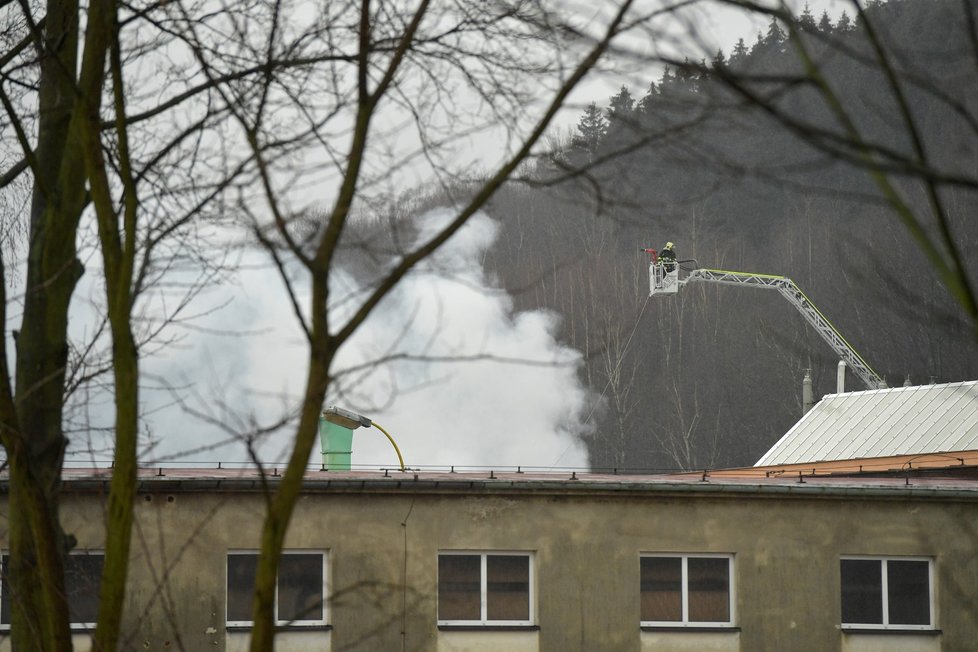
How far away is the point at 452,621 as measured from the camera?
1503cm

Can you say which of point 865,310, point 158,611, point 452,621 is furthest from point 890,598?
point 865,310

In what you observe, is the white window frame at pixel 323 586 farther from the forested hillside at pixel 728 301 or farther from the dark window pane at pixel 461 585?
the forested hillside at pixel 728 301

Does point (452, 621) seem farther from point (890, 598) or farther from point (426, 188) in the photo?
point (426, 188)

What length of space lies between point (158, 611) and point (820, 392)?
5632 centimetres

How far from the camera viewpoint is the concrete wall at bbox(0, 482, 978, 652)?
1446 centimetres

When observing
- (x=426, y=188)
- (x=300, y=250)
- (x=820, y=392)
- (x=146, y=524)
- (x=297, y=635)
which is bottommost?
(x=297, y=635)

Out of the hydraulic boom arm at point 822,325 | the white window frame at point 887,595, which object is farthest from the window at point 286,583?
the hydraulic boom arm at point 822,325

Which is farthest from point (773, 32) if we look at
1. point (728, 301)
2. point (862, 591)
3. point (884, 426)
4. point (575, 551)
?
point (728, 301)

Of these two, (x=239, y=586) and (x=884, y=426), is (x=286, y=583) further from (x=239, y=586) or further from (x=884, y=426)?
(x=884, y=426)

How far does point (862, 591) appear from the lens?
15.8 metres

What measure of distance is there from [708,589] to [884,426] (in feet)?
45.8

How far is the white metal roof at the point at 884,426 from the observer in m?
26.1

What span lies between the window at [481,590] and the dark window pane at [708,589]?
1950mm

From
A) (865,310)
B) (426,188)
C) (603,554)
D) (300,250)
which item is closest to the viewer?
(300,250)
